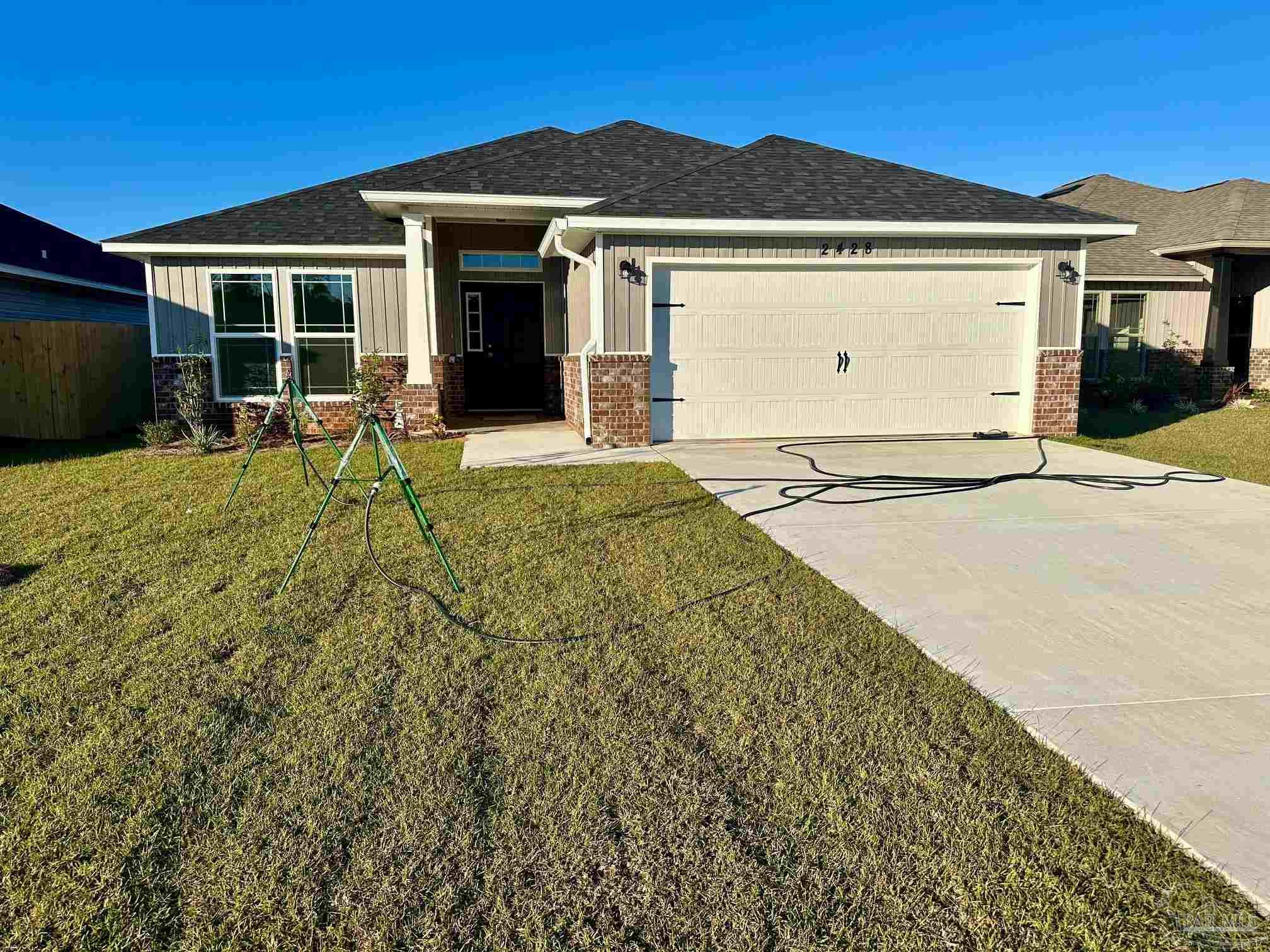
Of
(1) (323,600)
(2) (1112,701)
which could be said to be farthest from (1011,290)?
(1) (323,600)

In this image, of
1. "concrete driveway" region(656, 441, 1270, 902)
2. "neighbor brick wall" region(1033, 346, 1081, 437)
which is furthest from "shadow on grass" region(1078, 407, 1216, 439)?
"concrete driveway" region(656, 441, 1270, 902)

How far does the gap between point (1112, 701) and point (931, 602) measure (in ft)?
3.94

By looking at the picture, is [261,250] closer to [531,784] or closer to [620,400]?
[620,400]

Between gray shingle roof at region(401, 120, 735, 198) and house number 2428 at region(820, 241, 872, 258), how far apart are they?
2933 mm

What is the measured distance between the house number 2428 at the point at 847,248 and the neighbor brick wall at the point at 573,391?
11.0 feet

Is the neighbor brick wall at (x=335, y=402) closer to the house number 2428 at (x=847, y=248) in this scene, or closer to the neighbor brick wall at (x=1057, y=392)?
the house number 2428 at (x=847, y=248)

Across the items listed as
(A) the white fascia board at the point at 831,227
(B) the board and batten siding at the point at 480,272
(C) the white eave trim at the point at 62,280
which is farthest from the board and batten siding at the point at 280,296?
(C) the white eave trim at the point at 62,280

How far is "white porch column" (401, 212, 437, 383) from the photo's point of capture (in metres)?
11.0

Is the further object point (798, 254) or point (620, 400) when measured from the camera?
point (798, 254)

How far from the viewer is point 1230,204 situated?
16469mm

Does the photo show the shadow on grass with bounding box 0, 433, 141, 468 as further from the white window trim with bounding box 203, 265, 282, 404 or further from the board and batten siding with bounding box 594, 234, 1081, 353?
the board and batten siding with bounding box 594, 234, 1081, 353

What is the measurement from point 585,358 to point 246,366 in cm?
527

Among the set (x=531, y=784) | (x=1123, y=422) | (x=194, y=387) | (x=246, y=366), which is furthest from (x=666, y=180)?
(x=531, y=784)

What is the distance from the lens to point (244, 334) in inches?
454
